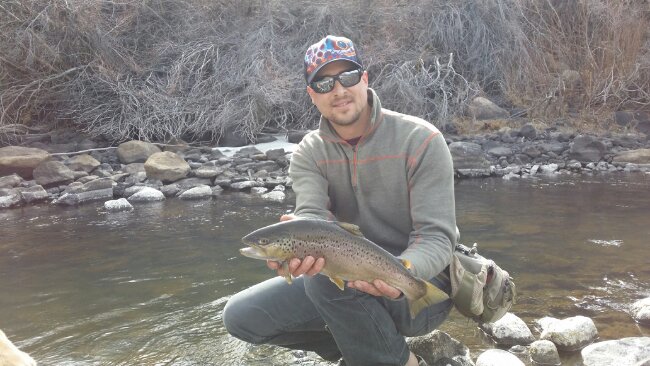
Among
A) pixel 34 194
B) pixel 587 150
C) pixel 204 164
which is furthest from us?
pixel 587 150

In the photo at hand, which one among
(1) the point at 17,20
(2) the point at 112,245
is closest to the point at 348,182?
(2) the point at 112,245

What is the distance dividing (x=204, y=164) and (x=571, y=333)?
28.9 ft

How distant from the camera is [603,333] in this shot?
3906 mm

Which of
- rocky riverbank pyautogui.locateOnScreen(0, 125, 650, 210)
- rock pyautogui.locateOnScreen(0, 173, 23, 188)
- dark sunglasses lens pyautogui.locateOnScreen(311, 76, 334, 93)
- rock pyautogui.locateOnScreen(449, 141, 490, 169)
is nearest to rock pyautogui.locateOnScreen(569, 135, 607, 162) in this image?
rocky riverbank pyautogui.locateOnScreen(0, 125, 650, 210)

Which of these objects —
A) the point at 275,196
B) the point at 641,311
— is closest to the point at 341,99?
the point at 641,311

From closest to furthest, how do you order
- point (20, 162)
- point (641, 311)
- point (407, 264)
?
point (407, 264) → point (641, 311) → point (20, 162)

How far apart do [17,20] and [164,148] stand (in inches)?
165

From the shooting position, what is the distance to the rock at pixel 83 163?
11.0m

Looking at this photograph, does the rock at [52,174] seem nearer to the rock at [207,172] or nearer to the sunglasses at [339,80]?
the rock at [207,172]

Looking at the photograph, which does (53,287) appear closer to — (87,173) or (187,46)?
(87,173)

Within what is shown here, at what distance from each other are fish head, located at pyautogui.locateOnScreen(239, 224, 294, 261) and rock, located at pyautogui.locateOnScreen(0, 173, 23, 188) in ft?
28.9

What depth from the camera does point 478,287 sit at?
2664mm

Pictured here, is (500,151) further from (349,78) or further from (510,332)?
(349,78)

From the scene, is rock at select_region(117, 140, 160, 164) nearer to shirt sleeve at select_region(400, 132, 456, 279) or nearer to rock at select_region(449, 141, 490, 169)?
rock at select_region(449, 141, 490, 169)
